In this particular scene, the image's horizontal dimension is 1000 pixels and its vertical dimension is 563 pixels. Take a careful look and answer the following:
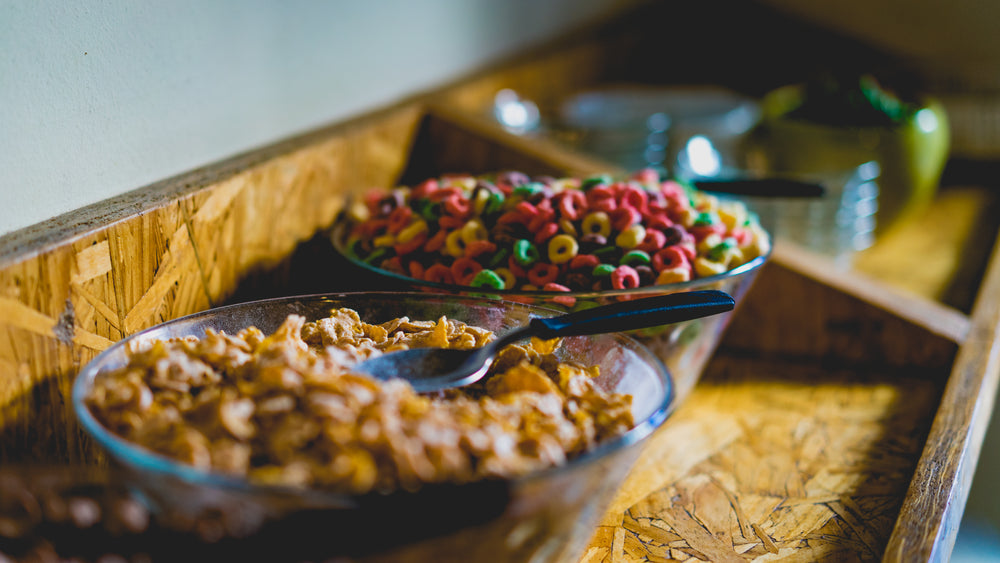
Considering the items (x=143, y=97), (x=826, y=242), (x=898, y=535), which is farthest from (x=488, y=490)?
(x=826, y=242)

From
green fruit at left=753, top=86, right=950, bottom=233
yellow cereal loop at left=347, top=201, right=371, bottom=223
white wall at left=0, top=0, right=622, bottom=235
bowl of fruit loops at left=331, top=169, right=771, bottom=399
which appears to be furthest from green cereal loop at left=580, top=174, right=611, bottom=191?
green fruit at left=753, top=86, right=950, bottom=233

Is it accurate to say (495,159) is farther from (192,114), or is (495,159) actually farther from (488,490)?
(488,490)

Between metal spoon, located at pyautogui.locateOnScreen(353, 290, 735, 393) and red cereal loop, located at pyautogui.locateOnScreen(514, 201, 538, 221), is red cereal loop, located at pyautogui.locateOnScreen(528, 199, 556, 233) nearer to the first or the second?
red cereal loop, located at pyautogui.locateOnScreen(514, 201, 538, 221)

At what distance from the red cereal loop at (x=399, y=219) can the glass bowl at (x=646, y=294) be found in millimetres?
47

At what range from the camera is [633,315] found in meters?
0.56

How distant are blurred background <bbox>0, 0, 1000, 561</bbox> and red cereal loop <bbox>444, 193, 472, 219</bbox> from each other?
21 centimetres

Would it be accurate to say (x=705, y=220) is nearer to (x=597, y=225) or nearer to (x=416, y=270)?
(x=597, y=225)

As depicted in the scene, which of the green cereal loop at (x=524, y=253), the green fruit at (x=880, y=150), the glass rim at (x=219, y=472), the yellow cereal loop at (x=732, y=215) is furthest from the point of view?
the green fruit at (x=880, y=150)

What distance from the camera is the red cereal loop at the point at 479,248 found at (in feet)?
2.42

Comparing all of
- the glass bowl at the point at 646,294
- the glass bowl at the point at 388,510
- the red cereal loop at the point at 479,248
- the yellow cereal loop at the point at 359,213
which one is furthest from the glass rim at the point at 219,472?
the yellow cereal loop at the point at 359,213

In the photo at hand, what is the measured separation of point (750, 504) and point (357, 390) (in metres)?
0.37

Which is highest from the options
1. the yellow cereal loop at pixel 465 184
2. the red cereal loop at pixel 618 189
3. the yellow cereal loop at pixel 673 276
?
the red cereal loop at pixel 618 189

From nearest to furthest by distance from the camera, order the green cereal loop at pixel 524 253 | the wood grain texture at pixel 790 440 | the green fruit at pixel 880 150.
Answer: the wood grain texture at pixel 790 440 → the green cereal loop at pixel 524 253 → the green fruit at pixel 880 150

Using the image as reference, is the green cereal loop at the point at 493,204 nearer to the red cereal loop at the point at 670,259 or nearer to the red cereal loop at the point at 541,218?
the red cereal loop at the point at 541,218
